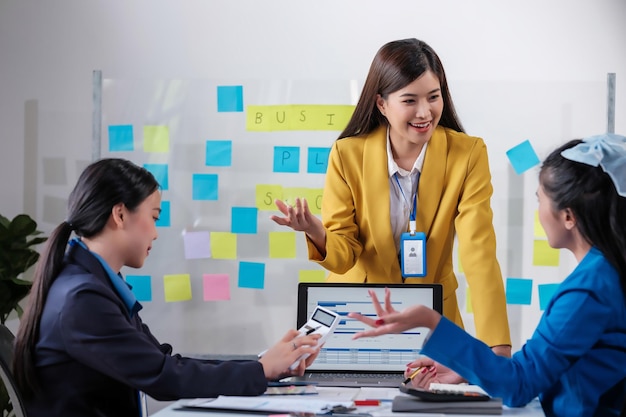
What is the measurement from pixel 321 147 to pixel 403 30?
0.64 metres

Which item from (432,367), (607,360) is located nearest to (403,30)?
(432,367)

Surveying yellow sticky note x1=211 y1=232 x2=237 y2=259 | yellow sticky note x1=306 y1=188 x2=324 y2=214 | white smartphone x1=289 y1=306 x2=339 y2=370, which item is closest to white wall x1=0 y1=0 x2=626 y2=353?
yellow sticky note x1=211 y1=232 x2=237 y2=259

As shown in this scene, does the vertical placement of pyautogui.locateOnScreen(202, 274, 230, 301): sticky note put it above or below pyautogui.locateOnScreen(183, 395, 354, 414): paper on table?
below

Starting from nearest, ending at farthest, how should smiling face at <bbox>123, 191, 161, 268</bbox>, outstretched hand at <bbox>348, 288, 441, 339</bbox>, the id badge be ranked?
outstretched hand at <bbox>348, 288, 441, 339</bbox>
smiling face at <bbox>123, 191, 161, 268</bbox>
the id badge

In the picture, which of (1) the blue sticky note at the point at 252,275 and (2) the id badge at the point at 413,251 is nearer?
(2) the id badge at the point at 413,251

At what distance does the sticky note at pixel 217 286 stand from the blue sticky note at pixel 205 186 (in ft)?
1.14

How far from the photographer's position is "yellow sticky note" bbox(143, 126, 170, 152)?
12.1 ft

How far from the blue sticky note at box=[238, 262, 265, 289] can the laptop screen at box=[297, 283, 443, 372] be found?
53.7 inches

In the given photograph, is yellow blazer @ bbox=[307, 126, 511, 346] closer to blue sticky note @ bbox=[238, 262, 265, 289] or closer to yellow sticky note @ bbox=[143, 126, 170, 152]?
blue sticky note @ bbox=[238, 262, 265, 289]

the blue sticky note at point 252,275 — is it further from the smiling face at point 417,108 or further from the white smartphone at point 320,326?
the white smartphone at point 320,326

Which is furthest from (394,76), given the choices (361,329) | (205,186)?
(205,186)

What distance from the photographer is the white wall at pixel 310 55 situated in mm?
3584

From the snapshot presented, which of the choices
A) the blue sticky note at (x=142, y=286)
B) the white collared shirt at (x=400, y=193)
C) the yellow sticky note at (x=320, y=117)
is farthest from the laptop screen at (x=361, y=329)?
the blue sticky note at (x=142, y=286)

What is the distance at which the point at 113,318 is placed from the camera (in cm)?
168
